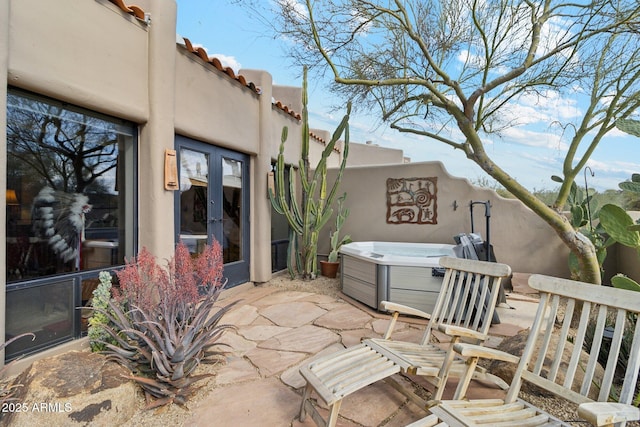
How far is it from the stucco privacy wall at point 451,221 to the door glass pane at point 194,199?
11.6ft

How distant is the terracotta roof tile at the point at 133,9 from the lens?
363 centimetres

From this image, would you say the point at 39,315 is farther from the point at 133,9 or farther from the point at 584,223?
the point at 584,223

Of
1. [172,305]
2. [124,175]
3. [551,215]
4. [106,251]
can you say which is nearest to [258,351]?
[172,305]

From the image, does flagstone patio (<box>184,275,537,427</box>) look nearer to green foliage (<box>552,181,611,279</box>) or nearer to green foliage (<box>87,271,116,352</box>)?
green foliage (<box>552,181,611,279</box>)

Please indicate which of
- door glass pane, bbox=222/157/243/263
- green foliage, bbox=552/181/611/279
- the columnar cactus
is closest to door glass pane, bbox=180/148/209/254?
door glass pane, bbox=222/157/243/263

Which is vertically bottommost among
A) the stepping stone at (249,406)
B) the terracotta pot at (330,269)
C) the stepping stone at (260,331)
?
the stepping stone at (249,406)

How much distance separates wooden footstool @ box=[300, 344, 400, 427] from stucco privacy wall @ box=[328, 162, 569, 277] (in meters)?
5.22

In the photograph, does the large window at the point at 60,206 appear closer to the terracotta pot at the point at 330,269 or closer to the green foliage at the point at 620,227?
the terracotta pot at the point at 330,269

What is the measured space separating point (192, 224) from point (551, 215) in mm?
4695

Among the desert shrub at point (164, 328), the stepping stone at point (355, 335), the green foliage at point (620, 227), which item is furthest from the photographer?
the stepping stone at point (355, 335)

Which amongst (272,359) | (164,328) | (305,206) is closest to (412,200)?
(305,206)

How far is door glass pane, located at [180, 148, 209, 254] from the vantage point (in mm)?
4871

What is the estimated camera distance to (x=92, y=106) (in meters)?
3.50

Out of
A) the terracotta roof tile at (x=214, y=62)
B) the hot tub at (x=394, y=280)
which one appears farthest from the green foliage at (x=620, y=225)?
the terracotta roof tile at (x=214, y=62)
